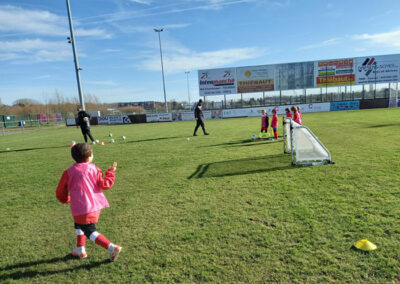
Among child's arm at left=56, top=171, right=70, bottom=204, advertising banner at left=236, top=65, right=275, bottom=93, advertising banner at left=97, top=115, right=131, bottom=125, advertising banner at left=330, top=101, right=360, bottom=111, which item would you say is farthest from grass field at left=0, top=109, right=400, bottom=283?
advertising banner at left=236, top=65, right=275, bottom=93

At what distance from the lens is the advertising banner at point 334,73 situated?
113ft

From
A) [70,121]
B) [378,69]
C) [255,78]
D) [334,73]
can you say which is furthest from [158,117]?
[378,69]

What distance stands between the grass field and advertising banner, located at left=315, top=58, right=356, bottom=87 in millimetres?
33173

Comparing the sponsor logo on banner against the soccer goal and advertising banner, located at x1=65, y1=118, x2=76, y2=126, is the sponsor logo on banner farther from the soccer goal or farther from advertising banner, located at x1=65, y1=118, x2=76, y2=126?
the soccer goal

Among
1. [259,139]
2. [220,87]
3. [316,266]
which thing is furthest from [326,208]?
[220,87]

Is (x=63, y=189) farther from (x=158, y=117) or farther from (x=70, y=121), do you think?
(x=70, y=121)

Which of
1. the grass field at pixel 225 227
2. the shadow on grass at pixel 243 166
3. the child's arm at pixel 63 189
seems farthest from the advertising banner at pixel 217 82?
the child's arm at pixel 63 189

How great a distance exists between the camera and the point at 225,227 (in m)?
3.32

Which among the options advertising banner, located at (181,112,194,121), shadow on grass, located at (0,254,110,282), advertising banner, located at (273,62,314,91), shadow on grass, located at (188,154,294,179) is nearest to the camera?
shadow on grass, located at (0,254,110,282)

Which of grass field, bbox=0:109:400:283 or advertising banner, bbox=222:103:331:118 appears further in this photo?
advertising banner, bbox=222:103:331:118

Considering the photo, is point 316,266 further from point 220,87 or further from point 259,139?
point 220,87

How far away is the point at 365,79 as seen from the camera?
34.7 metres

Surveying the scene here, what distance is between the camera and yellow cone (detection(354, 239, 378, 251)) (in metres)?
2.62

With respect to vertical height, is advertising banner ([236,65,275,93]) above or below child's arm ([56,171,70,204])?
above
